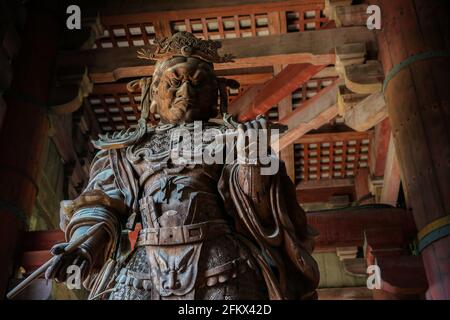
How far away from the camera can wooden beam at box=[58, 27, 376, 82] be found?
20.3 ft

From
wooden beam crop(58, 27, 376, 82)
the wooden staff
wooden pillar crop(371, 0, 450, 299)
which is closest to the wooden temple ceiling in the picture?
wooden beam crop(58, 27, 376, 82)

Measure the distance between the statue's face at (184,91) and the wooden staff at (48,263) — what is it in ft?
2.77

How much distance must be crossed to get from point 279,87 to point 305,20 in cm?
94

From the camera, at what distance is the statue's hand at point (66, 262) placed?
2344 mm

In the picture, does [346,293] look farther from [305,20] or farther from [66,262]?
[66,262]

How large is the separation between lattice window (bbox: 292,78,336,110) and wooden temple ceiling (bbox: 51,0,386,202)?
14 mm

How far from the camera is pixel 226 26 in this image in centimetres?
707

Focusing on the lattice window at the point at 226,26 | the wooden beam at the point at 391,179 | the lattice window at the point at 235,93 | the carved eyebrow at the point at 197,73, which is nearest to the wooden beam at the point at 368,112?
the wooden beam at the point at 391,179

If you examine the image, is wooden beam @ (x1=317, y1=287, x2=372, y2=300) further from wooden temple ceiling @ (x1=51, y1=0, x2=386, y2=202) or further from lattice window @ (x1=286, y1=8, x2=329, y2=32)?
lattice window @ (x1=286, y1=8, x2=329, y2=32)

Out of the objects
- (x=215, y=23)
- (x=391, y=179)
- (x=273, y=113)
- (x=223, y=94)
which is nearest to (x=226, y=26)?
(x=215, y=23)

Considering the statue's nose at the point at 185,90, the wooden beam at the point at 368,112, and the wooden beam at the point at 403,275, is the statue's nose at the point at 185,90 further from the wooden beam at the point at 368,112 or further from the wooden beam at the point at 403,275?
Answer: the wooden beam at the point at 368,112

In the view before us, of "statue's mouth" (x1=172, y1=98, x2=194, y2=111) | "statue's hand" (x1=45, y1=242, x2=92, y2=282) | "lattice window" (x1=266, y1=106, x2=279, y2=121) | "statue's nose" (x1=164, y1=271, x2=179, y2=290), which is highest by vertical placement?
"lattice window" (x1=266, y1=106, x2=279, y2=121)

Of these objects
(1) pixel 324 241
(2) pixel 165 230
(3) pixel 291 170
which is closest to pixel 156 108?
(2) pixel 165 230

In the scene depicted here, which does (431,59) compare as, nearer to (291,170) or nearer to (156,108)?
(156,108)
